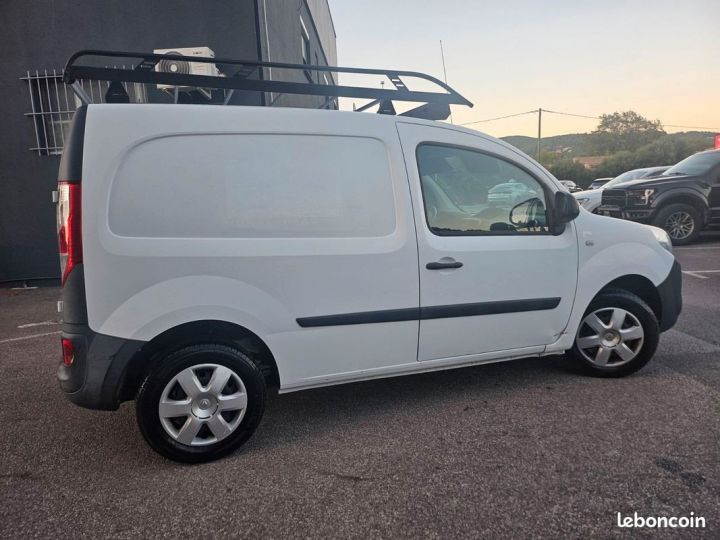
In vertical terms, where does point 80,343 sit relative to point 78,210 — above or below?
below

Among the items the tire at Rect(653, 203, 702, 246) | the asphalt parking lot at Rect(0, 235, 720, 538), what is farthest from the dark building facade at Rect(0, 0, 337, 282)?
the tire at Rect(653, 203, 702, 246)

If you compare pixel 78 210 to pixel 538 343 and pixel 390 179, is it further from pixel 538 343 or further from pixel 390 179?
pixel 538 343

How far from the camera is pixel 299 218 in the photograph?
256 centimetres

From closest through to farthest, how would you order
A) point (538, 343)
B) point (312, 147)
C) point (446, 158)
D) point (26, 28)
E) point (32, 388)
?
point (312, 147), point (446, 158), point (538, 343), point (32, 388), point (26, 28)

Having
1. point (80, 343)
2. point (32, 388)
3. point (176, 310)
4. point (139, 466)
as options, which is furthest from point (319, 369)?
point (32, 388)

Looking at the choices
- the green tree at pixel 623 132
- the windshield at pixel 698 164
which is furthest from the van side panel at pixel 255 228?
the green tree at pixel 623 132

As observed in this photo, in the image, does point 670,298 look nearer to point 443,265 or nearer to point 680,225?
point 443,265

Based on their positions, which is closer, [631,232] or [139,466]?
[139,466]

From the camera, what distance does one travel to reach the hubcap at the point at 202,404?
94.6 inches

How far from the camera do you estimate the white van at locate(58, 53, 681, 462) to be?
2318mm

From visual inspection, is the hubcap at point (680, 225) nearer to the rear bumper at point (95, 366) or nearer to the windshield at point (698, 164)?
the windshield at point (698, 164)

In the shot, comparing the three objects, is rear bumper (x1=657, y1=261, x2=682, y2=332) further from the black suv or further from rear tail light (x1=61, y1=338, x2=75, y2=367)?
the black suv

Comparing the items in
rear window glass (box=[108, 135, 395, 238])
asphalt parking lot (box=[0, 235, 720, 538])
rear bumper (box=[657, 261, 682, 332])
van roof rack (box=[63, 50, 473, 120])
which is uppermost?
van roof rack (box=[63, 50, 473, 120])

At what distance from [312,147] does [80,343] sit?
5.00ft
